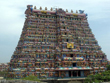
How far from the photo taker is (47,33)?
62312mm

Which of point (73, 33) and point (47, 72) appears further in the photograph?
point (73, 33)

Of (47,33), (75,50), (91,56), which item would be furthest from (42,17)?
(91,56)

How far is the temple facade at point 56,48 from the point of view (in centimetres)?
5425

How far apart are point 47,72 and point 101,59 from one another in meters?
21.8

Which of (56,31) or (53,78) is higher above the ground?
(56,31)

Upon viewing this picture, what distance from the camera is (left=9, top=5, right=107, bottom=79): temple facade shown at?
54.2 m

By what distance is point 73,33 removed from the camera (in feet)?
217

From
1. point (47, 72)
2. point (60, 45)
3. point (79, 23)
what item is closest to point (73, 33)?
point (79, 23)

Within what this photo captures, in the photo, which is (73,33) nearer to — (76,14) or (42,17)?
(76,14)

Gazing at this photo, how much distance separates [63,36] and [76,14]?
14.6 meters

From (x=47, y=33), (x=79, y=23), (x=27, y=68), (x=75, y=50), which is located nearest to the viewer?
(x=27, y=68)

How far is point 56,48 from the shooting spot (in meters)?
57.7

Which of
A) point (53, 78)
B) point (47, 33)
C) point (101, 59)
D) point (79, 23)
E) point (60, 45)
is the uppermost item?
point (79, 23)

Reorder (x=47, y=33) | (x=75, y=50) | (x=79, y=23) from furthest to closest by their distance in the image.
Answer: (x=79, y=23), (x=47, y=33), (x=75, y=50)
